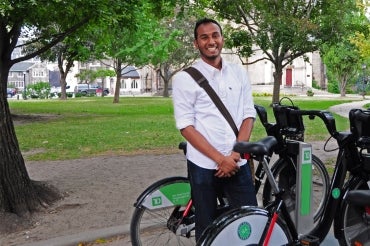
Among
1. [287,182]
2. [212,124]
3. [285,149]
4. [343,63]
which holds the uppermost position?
[343,63]

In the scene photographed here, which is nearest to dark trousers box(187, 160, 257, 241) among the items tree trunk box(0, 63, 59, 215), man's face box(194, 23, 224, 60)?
man's face box(194, 23, 224, 60)

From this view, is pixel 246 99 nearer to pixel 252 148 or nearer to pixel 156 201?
pixel 252 148

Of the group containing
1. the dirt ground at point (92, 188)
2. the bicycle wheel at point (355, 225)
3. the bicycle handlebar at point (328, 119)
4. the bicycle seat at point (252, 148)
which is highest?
the bicycle handlebar at point (328, 119)

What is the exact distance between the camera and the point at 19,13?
12250mm

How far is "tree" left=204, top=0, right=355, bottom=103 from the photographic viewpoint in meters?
27.5

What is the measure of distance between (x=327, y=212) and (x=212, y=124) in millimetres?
1402

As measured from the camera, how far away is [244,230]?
10.2 feet

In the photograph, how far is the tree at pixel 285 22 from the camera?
27500mm

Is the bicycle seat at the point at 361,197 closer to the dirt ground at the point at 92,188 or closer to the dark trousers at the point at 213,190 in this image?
the dark trousers at the point at 213,190

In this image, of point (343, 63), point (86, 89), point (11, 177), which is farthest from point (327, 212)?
point (86, 89)

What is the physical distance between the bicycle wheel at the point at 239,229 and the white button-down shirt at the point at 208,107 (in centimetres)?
37

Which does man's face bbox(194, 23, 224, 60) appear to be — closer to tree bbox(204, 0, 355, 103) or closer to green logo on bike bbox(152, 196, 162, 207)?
green logo on bike bbox(152, 196, 162, 207)

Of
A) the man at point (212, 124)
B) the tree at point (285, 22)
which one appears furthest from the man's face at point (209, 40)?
the tree at point (285, 22)

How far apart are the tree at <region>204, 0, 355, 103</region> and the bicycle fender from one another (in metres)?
23.4
